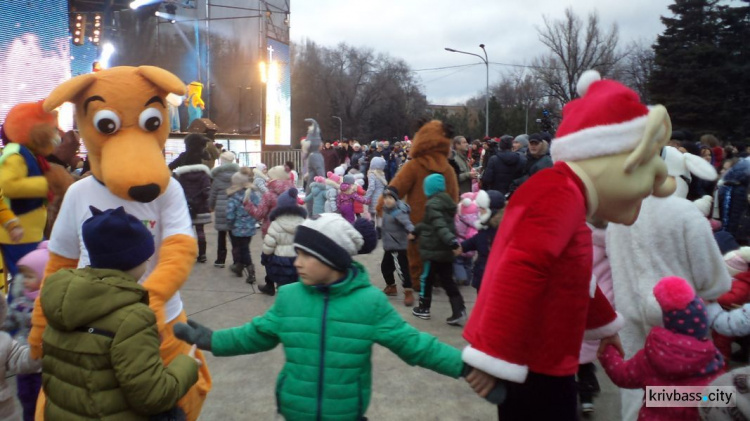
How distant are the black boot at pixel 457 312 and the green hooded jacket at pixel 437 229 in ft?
1.39

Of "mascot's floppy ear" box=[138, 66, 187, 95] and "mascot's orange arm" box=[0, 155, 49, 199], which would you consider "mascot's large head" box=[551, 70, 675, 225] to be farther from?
"mascot's orange arm" box=[0, 155, 49, 199]

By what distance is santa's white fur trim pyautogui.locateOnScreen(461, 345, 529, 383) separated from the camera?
205 centimetres

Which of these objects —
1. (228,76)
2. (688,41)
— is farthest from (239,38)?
(688,41)

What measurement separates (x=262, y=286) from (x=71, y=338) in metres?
5.27

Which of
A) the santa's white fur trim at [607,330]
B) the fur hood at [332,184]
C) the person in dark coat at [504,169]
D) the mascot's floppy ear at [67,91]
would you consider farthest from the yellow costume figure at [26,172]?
the person in dark coat at [504,169]

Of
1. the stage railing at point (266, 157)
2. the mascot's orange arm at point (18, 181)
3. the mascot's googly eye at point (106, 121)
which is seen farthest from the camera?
the stage railing at point (266, 157)

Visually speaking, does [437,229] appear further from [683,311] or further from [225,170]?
[225,170]

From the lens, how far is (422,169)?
7008 millimetres

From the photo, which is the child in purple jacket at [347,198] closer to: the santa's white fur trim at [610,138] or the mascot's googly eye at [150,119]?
the mascot's googly eye at [150,119]

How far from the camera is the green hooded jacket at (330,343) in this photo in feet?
8.07

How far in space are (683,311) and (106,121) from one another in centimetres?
302

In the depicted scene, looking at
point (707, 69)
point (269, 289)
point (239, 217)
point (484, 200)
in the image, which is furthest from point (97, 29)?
point (707, 69)

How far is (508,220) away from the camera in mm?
2297

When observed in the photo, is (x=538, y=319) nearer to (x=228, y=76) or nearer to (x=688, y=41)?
(x=228, y=76)
